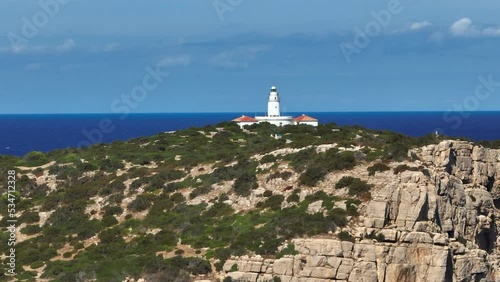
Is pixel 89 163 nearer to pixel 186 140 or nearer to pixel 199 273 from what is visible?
pixel 186 140

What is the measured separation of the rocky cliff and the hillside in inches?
3.2

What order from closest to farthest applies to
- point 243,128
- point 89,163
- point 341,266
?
point 341,266, point 89,163, point 243,128

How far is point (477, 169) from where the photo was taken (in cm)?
5916

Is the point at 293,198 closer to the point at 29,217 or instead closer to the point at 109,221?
the point at 109,221

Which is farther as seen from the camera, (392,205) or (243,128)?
(243,128)

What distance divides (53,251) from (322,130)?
38.8 meters

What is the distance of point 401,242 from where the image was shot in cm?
4512

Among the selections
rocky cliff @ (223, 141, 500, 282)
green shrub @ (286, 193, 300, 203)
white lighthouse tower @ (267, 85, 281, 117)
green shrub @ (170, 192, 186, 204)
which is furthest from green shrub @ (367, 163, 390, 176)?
white lighthouse tower @ (267, 85, 281, 117)

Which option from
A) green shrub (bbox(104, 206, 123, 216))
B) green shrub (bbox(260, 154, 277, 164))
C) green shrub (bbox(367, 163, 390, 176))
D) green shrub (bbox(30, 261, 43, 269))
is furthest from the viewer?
green shrub (bbox(260, 154, 277, 164))

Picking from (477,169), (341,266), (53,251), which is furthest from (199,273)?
(477,169)

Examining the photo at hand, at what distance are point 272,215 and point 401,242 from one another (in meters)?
10.1

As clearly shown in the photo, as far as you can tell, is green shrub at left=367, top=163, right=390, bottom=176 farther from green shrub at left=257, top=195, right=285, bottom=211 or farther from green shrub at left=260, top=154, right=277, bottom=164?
green shrub at left=260, top=154, right=277, bottom=164

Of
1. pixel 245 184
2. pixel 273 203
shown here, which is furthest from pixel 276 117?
pixel 273 203

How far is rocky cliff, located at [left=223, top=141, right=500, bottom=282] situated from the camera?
44062 millimetres
